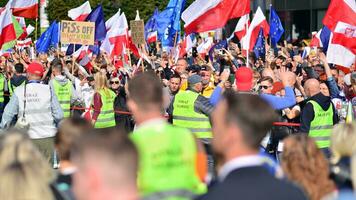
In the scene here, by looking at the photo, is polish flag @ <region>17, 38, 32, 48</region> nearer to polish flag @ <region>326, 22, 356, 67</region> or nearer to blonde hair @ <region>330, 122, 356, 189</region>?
polish flag @ <region>326, 22, 356, 67</region>

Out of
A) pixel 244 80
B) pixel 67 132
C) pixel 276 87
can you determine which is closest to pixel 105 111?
pixel 276 87

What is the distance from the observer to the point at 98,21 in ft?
68.1

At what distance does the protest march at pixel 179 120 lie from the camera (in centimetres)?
381

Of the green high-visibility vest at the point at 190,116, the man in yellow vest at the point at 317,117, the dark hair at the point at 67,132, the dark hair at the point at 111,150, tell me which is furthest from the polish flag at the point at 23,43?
the dark hair at the point at 111,150

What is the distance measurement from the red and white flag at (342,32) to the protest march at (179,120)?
0.02 metres

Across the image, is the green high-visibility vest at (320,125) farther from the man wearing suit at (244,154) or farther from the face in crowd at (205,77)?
the man wearing suit at (244,154)

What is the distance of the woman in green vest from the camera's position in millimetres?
12414

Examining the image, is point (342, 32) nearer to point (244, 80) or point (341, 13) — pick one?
point (341, 13)

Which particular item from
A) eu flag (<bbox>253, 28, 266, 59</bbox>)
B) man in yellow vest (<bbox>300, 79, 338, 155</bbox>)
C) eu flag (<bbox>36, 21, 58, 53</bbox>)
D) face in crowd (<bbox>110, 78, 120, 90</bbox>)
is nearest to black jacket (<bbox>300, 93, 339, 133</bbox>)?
man in yellow vest (<bbox>300, 79, 338, 155</bbox>)

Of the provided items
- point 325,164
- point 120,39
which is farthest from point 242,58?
point 325,164

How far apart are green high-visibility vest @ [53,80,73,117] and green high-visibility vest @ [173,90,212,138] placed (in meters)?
3.10

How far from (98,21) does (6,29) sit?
7.65ft

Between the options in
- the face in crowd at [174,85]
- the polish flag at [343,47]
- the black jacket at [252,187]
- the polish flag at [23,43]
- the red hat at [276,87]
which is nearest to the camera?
the black jacket at [252,187]

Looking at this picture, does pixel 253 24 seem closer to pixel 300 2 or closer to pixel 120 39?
pixel 120 39
